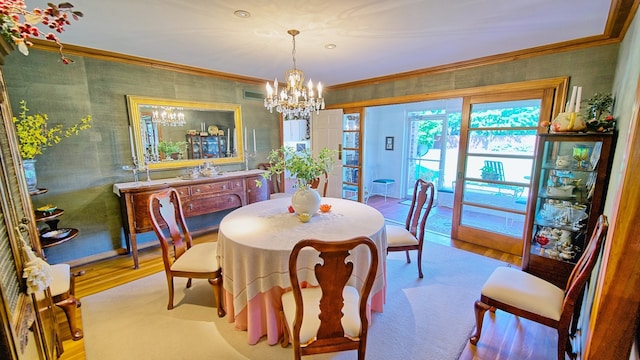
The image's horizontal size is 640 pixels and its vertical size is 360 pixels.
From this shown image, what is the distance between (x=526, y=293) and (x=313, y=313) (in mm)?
1434

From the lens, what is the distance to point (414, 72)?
389 centimetres

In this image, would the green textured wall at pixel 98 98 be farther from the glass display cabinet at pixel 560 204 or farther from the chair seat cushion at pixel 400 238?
the chair seat cushion at pixel 400 238

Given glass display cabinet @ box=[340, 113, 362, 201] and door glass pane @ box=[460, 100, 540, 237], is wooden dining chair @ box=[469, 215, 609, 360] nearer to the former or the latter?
door glass pane @ box=[460, 100, 540, 237]

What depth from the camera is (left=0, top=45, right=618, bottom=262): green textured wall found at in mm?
2686

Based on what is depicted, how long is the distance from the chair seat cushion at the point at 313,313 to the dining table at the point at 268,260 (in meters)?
0.09

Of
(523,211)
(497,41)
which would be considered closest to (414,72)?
(497,41)

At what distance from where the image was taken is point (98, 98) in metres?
3.09

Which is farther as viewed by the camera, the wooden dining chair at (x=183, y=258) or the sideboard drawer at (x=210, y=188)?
the sideboard drawer at (x=210, y=188)

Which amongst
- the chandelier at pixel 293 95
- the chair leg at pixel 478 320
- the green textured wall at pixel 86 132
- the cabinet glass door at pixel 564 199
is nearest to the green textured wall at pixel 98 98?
the green textured wall at pixel 86 132

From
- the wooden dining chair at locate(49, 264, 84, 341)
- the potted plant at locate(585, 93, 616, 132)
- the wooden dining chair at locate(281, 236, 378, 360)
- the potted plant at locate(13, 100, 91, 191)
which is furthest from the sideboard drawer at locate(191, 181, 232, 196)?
the potted plant at locate(585, 93, 616, 132)

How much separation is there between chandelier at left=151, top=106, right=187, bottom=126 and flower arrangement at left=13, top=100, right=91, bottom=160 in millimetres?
769

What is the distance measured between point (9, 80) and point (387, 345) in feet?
13.9

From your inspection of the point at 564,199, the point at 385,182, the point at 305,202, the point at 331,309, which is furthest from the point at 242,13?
the point at 385,182

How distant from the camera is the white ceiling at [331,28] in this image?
1965 mm
